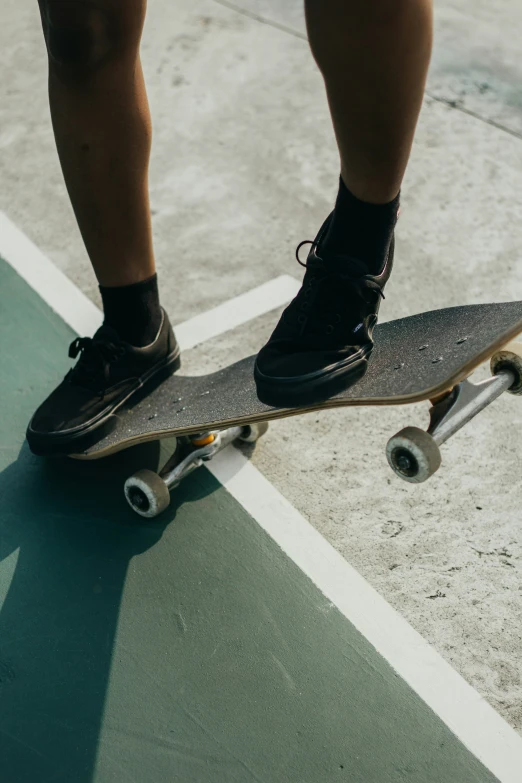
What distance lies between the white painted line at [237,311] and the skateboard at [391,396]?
18.3 inches

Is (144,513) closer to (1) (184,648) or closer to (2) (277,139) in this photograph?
(1) (184,648)

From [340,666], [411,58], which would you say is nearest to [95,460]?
[340,666]

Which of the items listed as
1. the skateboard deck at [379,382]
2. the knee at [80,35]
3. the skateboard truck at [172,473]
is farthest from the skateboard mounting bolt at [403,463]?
the knee at [80,35]

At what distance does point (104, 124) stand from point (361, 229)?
0.73 m

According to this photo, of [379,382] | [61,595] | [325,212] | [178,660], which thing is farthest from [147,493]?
[325,212]

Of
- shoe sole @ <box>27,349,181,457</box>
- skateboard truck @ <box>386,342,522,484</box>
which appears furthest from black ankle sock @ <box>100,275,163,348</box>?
skateboard truck @ <box>386,342,522,484</box>

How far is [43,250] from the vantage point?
10.9 feet

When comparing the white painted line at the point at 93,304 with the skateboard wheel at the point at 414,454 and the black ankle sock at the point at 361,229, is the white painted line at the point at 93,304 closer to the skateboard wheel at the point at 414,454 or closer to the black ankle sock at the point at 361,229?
the black ankle sock at the point at 361,229

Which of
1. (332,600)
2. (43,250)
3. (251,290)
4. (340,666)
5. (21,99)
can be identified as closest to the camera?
(340,666)

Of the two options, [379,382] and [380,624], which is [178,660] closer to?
[380,624]

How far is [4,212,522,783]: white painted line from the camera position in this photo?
5.88 feet

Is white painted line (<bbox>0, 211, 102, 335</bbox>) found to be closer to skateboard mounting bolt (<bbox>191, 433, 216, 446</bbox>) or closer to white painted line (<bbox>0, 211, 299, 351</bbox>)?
white painted line (<bbox>0, 211, 299, 351</bbox>)

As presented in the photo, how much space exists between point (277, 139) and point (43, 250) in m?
1.37

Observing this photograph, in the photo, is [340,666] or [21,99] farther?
[21,99]
